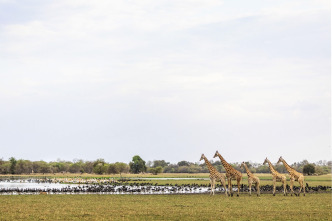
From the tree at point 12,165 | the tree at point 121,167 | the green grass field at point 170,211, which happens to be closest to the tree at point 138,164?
the tree at point 121,167

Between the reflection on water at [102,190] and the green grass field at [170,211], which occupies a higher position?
the green grass field at [170,211]

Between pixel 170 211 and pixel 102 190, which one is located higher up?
pixel 170 211

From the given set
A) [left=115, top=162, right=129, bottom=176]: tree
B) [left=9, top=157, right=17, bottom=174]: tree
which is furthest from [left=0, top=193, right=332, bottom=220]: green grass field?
[left=9, top=157, right=17, bottom=174]: tree

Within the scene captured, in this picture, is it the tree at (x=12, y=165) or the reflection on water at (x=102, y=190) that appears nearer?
the reflection on water at (x=102, y=190)

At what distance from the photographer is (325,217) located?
21094 mm

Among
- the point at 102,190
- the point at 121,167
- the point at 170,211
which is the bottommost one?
the point at 121,167

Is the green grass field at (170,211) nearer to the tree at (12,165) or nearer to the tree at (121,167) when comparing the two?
A: the tree at (121,167)

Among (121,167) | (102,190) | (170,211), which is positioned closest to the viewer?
(170,211)

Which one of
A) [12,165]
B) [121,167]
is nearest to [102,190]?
[121,167]

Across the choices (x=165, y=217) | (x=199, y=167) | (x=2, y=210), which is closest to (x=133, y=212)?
(x=165, y=217)

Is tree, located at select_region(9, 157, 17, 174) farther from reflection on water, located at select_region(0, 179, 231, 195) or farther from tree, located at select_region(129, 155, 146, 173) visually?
reflection on water, located at select_region(0, 179, 231, 195)

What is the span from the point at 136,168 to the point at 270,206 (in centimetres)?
11602

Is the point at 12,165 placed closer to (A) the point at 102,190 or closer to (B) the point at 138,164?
(B) the point at 138,164

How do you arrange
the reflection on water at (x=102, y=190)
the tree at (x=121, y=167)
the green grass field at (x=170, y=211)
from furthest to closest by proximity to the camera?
the tree at (x=121, y=167) < the reflection on water at (x=102, y=190) < the green grass field at (x=170, y=211)
